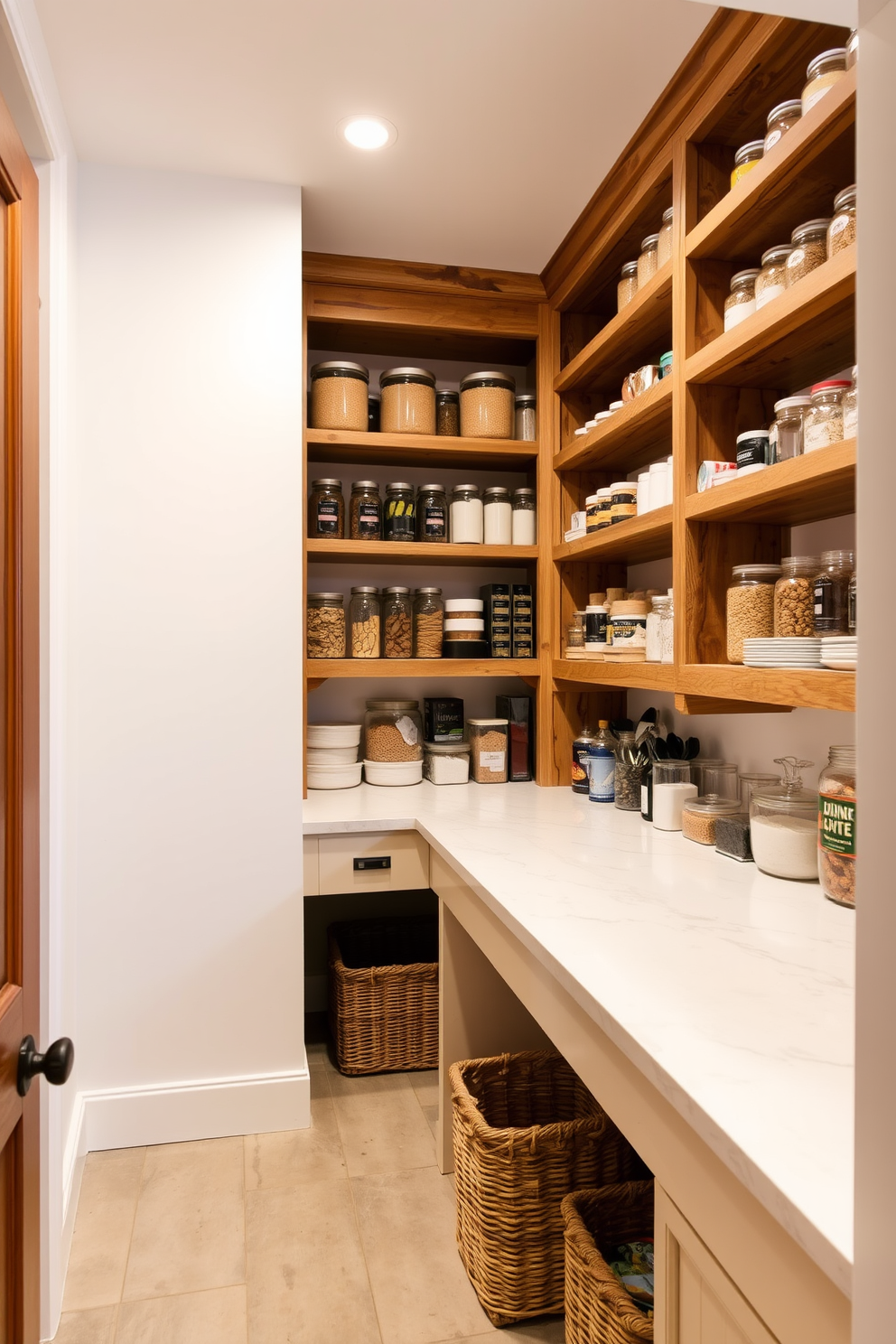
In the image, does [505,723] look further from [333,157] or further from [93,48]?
[93,48]

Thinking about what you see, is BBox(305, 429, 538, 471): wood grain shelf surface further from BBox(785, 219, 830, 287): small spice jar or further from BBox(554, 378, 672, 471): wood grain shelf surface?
BBox(785, 219, 830, 287): small spice jar

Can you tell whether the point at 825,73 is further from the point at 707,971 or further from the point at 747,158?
the point at 707,971

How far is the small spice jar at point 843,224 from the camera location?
4.39 ft

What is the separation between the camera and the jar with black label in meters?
2.71

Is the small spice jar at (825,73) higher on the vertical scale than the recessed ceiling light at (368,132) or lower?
lower

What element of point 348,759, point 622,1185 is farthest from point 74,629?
point 622,1185

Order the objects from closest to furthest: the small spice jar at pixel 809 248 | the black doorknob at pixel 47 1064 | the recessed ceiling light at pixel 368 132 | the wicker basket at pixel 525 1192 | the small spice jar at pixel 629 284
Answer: the black doorknob at pixel 47 1064 → the small spice jar at pixel 809 248 → the wicker basket at pixel 525 1192 → the recessed ceiling light at pixel 368 132 → the small spice jar at pixel 629 284

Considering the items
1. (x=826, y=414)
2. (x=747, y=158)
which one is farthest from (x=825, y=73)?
(x=826, y=414)

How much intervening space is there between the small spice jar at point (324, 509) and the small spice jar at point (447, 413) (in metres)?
0.39

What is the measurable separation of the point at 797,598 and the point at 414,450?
57.0 inches

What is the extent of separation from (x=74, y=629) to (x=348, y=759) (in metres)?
0.95

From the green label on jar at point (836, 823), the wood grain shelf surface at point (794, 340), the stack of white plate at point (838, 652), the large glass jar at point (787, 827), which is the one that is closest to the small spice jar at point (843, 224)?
the wood grain shelf surface at point (794, 340)

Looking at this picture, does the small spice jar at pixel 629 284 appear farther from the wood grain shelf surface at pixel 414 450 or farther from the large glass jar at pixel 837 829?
the large glass jar at pixel 837 829

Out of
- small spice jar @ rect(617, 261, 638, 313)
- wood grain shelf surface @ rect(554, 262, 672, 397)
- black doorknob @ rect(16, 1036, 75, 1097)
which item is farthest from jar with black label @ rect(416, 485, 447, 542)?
black doorknob @ rect(16, 1036, 75, 1097)
